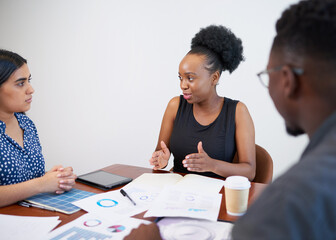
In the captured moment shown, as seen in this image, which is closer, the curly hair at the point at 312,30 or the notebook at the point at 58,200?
the curly hair at the point at 312,30

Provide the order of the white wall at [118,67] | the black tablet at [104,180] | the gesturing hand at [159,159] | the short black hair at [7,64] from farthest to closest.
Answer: the white wall at [118,67], the gesturing hand at [159,159], the short black hair at [7,64], the black tablet at [104,180]

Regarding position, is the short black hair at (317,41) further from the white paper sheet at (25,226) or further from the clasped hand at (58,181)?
the clasped hand at (58,181)

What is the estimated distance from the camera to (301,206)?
41 cm

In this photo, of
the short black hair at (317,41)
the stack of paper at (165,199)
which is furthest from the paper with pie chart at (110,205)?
the short black hair at (317,41)

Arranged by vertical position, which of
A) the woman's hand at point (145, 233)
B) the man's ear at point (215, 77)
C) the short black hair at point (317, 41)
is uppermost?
the short black hair at point (317, 41)

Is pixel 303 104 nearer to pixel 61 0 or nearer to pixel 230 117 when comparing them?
pixel 230 117

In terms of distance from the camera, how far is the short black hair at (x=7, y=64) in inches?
58.7

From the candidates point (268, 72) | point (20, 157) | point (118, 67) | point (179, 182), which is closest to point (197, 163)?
point (179, 182)

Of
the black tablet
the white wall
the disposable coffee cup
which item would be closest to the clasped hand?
the black tablet

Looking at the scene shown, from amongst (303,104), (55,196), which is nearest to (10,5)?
(55,196)

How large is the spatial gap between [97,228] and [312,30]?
0.82m

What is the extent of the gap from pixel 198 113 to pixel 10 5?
3294mm

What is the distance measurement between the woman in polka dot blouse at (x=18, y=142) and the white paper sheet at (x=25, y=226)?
0.20 meters

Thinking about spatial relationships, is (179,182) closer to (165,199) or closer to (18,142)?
(165,199)
